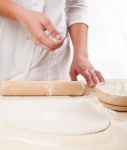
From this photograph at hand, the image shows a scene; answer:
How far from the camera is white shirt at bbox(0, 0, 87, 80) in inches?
40.7

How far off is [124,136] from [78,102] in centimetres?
19

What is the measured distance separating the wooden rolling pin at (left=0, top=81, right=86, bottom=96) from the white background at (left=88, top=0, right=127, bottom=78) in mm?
1110

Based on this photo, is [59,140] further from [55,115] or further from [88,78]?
[88,78]

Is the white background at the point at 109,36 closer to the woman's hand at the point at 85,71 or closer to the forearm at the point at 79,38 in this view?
the forearm at the point at 79,38

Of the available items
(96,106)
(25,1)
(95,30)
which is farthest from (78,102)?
(95,30)

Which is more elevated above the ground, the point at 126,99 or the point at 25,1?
the point at 25,1

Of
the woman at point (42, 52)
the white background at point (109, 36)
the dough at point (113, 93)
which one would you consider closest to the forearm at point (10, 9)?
the woman at point (42, 52)

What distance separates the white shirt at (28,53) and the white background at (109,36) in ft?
2.88

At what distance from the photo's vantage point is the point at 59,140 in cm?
60

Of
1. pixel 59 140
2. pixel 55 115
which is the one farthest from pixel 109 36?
pixel 59 140

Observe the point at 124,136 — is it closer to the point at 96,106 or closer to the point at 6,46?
the point at 96,106

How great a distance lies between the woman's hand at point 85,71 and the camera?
0.94 m

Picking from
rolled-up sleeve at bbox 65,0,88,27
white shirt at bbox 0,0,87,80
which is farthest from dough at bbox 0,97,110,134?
rolled-up sleeve at bbox 65,0,88,27

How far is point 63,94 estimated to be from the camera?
85 centimetres
